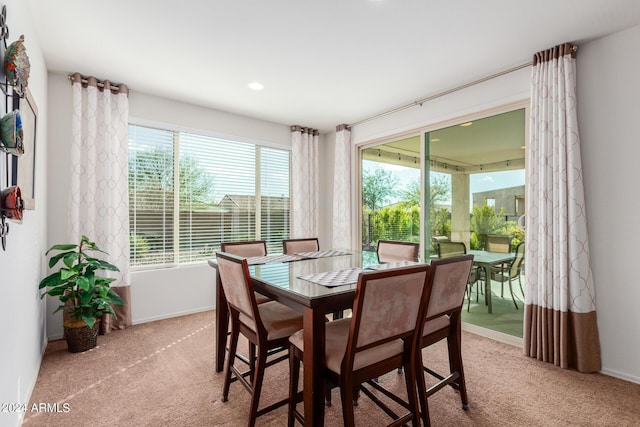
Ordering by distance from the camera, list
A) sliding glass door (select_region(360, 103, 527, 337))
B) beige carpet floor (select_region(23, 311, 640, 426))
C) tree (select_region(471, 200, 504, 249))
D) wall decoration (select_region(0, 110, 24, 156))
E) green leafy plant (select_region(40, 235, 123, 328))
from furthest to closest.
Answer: tree (select_region(471, 200, 504, 249)) < sliding glass door (select_region(360, 103, 527, 337)) < green leafy plant (select_region(40, 235, 123, 328)) < beige carpet floor (select_region(23, 311, 640, 426)) < wall decoration (select_region(0, 110, 24, 156))

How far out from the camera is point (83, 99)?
3.18 meters

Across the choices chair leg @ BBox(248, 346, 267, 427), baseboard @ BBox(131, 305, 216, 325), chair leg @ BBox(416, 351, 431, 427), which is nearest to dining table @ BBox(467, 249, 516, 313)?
chair leg @ BBox(416, 351, 431, 427)

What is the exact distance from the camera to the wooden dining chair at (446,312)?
5.57 feet

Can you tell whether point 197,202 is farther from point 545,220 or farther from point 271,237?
point 545,220

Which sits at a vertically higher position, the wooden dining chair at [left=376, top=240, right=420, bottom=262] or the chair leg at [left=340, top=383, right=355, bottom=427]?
the wooden dining chair at [left=376, top=240, right=420, bottom=262]

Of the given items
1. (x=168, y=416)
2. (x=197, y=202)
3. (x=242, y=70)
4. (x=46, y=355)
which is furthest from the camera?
(x=197, y=202)

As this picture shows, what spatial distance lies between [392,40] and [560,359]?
2.83 meters

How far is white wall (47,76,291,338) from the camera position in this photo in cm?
309

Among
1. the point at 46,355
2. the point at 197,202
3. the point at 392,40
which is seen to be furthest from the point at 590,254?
the point at 46,355

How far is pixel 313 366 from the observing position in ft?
4.86

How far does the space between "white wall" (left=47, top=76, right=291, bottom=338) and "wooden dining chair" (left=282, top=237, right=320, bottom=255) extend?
141 centimetres

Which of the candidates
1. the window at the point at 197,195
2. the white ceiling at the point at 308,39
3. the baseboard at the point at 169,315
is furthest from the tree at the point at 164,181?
the baseboard at the point at 169,315

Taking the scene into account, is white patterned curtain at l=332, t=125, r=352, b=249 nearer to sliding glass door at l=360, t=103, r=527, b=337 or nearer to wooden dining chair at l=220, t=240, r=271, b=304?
sliding glass door at l=360, t=103, r=527, b=337

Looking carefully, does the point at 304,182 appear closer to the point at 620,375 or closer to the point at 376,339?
the point at 376,339
